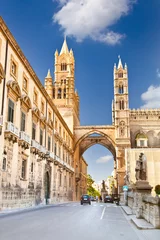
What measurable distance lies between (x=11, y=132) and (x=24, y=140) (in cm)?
281

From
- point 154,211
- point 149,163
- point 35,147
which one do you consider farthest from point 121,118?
point 154,211

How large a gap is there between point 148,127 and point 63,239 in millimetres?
52054

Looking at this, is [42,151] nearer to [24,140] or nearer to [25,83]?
[24,140]

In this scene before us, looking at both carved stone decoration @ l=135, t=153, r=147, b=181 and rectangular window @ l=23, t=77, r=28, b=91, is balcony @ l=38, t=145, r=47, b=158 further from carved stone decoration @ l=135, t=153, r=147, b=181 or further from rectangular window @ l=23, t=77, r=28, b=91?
carved stone decoration @ l=135, t=153, r=147, b=181

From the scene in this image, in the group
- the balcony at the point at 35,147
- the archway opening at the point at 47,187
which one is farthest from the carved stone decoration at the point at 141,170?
the archway opening at the point at 47,187

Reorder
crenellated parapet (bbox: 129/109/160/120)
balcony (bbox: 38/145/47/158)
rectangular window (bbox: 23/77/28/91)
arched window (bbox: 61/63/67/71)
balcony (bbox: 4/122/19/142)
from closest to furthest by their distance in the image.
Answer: balcony (bbox: 4/122/19/142) → rectangular window (bbox: 23/77/28/91) → balcony (bbox: 38/145/47/158) → crenellated parapet (bbox: 129/109/160/120) → arched window (bbox: 61/63/67/71)

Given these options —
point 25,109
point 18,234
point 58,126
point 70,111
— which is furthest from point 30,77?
point 70,111

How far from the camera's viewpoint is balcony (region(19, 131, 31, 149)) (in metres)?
20.2

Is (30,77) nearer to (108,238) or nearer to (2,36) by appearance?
(2,36)

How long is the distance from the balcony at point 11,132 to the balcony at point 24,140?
3.13 ft

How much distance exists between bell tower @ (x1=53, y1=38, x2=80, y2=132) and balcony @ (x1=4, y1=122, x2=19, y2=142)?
35159 mm

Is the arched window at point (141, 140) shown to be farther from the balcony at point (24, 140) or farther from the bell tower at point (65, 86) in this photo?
the balcony at point (24, 140)

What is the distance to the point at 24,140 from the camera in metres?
20.6

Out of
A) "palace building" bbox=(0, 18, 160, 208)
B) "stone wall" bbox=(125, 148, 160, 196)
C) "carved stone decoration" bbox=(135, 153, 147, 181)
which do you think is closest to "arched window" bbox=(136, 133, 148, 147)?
"palace building" bbox=(0, 18, 160, 208)
